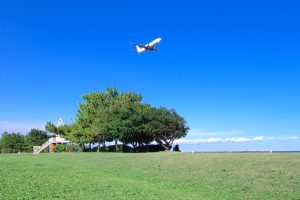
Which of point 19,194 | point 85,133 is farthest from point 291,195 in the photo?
point 85,133

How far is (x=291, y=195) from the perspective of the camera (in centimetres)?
1562

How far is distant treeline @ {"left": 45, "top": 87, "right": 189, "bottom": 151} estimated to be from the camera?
68.3 metres

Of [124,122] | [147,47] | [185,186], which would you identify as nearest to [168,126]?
[124,122]

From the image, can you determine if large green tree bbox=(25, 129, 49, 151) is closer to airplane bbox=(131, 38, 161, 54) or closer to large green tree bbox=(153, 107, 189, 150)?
large green tree bbox=(153, 107, 189, 150)

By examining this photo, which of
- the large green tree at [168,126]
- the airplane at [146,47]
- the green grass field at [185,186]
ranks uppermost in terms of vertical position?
the airplane at [146,47]

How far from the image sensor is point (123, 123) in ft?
226

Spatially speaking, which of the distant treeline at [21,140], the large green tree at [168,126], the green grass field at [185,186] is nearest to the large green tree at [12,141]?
the distant treeline at [21,140]

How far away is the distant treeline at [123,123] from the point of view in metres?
68.3

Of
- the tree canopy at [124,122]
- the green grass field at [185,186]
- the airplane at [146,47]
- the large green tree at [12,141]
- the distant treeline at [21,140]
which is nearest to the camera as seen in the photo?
the green grass field at [185,186]

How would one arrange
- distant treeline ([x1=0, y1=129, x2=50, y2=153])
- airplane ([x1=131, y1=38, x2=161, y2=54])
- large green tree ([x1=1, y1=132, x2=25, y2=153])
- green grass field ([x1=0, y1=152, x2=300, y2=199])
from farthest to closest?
large green tree ([x1=1, y1=132, x2=25, y2=153]) → distant treeline ([x1=0, y1=129, x2=50, y2=153]) → airplane ([x1=131, y1=38, x2=161, y2=54]) → green grass field ([x1=0, y1=152, x2=300, y2=199])

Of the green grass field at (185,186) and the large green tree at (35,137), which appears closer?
the green grass field at (185,186)

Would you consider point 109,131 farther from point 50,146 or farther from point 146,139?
point 50,146

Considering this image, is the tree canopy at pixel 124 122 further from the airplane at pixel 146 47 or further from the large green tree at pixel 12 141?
the large green tree at pixel 12 141

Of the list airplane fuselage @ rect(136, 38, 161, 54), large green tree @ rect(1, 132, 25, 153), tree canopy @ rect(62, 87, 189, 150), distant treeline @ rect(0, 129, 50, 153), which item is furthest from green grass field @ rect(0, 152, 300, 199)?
large green tree @ rect(1, 132, 25, 153)
